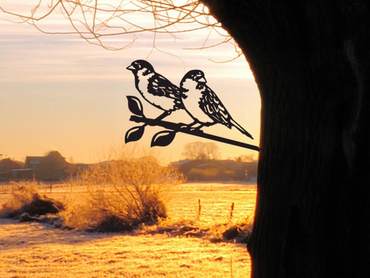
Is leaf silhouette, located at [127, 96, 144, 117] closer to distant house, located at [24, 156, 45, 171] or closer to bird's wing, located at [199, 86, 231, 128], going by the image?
bird's wing, located at [199, 86, 231, 128]

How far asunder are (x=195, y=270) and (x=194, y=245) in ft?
17.1

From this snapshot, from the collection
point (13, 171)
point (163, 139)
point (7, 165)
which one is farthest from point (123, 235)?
point (7, 165)

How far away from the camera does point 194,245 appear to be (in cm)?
1772

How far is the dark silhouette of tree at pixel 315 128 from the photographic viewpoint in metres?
2.67

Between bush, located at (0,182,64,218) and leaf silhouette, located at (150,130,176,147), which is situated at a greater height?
leaf silhouette, located at (150,130,176,147)

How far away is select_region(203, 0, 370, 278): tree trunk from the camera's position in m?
2.67

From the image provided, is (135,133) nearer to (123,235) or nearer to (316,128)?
(316,128)

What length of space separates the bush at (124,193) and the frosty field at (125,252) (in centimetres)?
101

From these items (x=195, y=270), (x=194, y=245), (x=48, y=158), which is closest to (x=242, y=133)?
(x=195, y=270)

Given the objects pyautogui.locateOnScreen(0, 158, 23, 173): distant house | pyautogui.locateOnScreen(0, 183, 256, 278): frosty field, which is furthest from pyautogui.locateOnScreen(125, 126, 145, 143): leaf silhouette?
pyautogui.locateOnScreen(0, 158, 23, 173): distant house

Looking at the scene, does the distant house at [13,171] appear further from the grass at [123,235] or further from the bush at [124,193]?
the bush at [124,193]

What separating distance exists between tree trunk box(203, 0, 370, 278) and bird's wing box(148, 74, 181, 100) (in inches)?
18.6

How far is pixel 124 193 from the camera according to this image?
2462cm

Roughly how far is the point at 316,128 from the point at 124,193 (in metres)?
22.2
